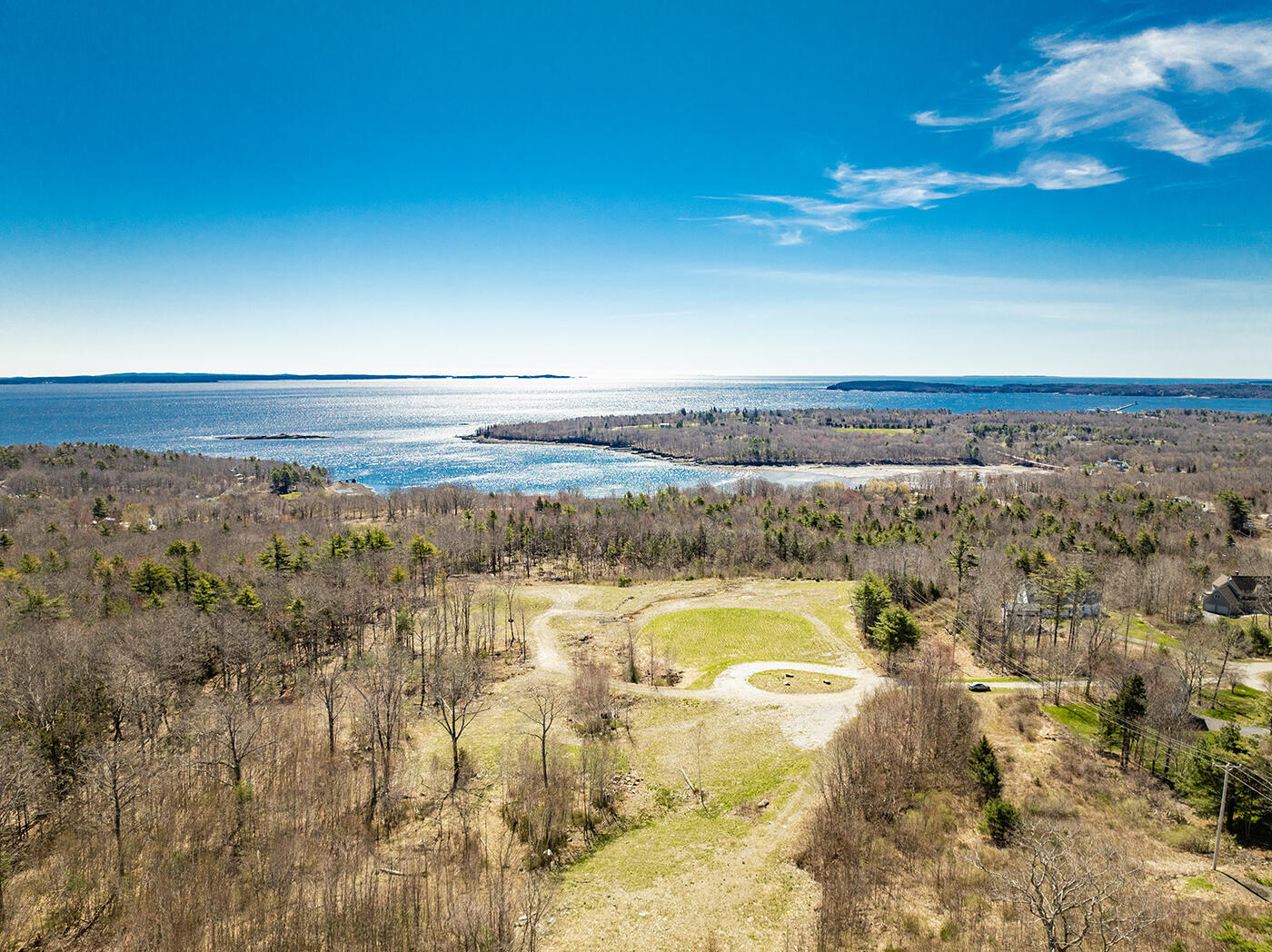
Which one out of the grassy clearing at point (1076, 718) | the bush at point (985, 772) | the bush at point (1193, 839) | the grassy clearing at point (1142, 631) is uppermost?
the bush at point (985, 772)

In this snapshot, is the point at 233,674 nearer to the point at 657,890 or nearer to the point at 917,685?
the point at 657,890

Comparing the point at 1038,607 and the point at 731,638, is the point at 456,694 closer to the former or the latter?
the point at 731,638

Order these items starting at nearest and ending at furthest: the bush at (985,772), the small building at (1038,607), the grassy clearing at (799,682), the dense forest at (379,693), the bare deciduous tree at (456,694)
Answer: the dense forest at (379,693) → the bush at (985,772) → the bare deciduous tree at (456,694) → the grassy clearing at (799,682) → the small building at (1038,607)

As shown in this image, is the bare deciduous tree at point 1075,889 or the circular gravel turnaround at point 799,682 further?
the circular gravel turnaround at point 799,682

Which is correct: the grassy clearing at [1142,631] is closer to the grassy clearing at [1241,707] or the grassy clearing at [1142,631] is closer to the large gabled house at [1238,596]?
the grassy clearing at [1241,707]

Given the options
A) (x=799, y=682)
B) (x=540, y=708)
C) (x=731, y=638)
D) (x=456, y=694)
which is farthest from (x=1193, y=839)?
(x=456, y=694)

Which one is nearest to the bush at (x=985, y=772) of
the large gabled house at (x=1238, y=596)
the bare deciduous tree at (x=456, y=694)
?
the bare deciduous tree at (x=456, y=694)

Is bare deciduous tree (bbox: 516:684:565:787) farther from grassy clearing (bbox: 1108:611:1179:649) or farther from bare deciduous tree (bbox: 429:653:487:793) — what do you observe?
grassy clearing (bbox: 1108:611:1179:649)
